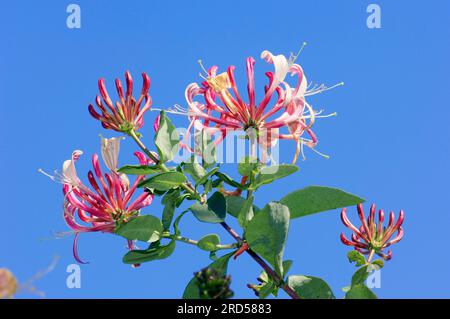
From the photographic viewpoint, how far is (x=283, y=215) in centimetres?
135

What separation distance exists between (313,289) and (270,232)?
155mm

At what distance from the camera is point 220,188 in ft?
5.82

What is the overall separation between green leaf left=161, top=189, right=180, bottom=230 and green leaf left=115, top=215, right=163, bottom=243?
0.12 feet

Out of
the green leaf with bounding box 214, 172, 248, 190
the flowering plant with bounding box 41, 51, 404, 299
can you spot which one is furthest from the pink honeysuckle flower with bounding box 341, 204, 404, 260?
the green leaf with bounding box 214, 172, 248, 190

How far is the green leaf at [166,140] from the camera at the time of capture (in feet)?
5.69

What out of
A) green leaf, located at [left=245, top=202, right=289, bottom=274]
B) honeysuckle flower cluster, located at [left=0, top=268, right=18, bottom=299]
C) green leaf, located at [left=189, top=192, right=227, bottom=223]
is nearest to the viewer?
honeysuckle flower cluster, located at [left=0, top=268, right=18, bottom=299]

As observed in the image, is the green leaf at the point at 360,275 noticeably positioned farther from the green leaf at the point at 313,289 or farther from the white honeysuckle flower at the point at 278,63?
the white honeysuckle flower at the point at 278,63

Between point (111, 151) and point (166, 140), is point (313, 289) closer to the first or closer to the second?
point (166, 140)

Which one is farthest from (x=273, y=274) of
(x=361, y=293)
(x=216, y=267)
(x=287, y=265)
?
(x=361, y=293)

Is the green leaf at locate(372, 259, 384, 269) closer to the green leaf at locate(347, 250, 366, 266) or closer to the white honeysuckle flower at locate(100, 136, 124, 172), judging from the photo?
the green leaf at locate(347, 250, 366, 266)

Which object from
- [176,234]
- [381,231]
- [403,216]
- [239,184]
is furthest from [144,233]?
[403,216]

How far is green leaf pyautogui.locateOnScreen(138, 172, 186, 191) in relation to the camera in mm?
1627
